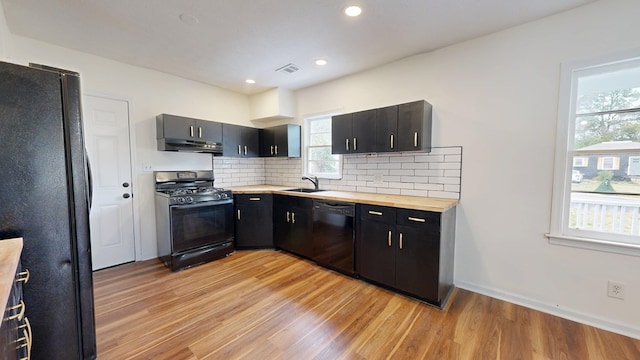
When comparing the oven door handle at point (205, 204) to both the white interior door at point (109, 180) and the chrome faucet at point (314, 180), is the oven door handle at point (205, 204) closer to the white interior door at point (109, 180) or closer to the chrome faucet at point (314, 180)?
the white interior door at point (109, 180)

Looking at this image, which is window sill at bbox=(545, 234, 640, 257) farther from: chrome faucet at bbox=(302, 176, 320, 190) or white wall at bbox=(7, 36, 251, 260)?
white wall at bbox=(7, 36, 251, 260)

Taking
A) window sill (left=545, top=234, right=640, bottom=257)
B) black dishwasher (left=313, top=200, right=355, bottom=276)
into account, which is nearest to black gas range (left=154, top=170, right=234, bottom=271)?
black dishwasher (left=313, top=200, right=355, bottom=276)

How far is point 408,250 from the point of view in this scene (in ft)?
7.96

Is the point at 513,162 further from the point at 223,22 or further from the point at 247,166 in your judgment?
the point at 247,166

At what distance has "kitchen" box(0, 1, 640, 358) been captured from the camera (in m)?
2.02

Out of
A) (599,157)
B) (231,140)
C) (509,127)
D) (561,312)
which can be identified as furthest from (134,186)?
(599,157)

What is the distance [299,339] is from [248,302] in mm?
713

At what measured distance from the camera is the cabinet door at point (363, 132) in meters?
2.99

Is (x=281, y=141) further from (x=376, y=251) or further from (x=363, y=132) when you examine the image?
(x=376, y=251)

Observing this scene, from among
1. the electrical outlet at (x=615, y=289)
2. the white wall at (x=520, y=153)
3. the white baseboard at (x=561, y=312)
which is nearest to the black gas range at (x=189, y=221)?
the white wall at (x=520, y=153)

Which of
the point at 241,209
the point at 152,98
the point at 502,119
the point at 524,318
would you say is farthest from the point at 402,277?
the point at 152,98

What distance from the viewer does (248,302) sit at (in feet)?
7.84

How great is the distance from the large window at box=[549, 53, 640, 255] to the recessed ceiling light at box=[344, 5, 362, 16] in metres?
1.76

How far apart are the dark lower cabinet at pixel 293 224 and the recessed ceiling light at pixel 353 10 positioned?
204 centimetres
